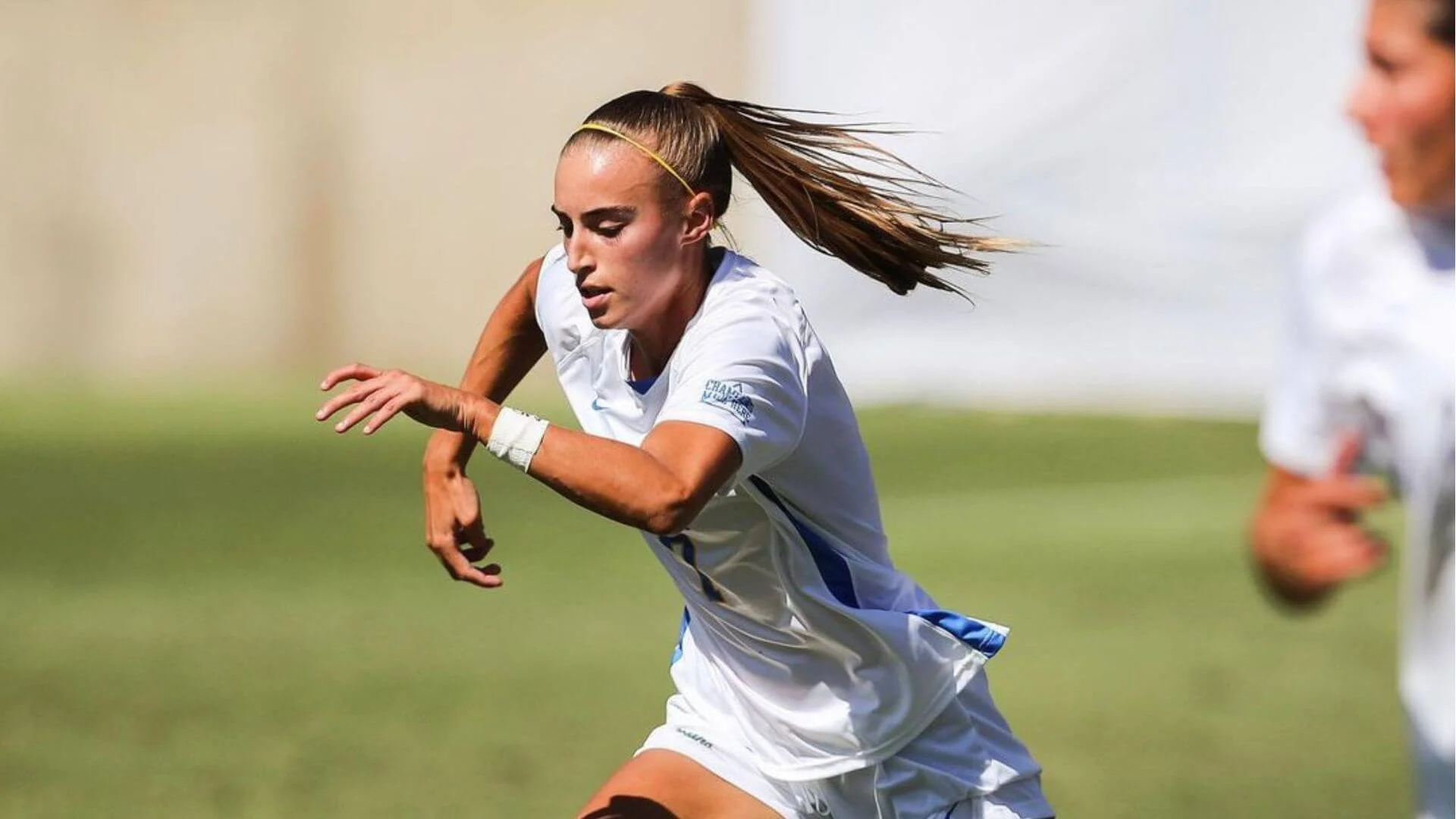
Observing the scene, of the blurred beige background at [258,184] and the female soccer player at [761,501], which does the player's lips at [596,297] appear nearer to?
the female soccer player at [761,501]

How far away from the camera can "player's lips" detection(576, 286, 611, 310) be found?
136 inches

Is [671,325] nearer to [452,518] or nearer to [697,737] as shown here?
[452,518]

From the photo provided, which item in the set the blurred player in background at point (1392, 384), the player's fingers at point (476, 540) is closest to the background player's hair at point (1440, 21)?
the blurred player in background at point (1392, 384)

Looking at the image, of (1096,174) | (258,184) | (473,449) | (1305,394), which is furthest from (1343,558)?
(258,184)

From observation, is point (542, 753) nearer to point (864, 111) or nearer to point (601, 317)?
point (601, 317)

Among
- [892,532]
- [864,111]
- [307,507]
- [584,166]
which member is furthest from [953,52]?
[584,166]

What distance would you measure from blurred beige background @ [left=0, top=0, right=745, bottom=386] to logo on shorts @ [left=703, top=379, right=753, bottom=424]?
37.9 ft

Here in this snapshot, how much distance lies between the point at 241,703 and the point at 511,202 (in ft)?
27.1

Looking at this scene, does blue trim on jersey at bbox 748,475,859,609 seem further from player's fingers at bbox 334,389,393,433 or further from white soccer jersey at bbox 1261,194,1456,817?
white soccer jersey at bbox 1261,194,1456,817

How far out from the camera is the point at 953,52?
1200 centimetres

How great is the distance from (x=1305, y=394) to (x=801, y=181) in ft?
4.01

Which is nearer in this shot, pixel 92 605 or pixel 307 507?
pixel 92 605

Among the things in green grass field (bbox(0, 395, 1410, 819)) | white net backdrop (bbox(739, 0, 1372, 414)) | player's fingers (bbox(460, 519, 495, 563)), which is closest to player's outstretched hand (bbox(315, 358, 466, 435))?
player's fingers (bbox(460, 519, 495, 563))

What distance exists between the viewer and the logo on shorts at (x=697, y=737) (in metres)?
3.87
